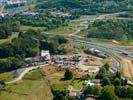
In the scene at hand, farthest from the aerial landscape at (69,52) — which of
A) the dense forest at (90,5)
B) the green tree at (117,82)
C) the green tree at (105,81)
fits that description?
the green tree at (117,82)

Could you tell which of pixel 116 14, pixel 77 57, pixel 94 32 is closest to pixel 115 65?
pixel 77 57

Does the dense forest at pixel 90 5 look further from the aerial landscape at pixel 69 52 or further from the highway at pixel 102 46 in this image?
the highway at pixel 102 46

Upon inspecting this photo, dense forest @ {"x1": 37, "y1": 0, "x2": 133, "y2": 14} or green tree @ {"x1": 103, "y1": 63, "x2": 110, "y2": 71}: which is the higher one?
dense forest @ {"x1": 37, "y1": 0, "x2": 133, "y2": 14}

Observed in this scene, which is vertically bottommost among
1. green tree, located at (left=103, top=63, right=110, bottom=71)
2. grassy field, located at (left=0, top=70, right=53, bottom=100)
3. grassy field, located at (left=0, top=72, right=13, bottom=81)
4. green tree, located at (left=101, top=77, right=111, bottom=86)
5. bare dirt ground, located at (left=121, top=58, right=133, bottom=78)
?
bare dirt ground, located at (left=121, top=58, right=133, bottom=78)

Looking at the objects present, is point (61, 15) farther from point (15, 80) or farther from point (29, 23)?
point (15, 80)

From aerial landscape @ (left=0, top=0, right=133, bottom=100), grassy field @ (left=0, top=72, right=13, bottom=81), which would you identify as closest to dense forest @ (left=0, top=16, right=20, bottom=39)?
aerial landscape @ (left=0, top=0, right=133, bottom=100)

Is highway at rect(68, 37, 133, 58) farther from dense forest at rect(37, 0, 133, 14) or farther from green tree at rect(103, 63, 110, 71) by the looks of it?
dense forest at rect(37, 0, 133, 14)

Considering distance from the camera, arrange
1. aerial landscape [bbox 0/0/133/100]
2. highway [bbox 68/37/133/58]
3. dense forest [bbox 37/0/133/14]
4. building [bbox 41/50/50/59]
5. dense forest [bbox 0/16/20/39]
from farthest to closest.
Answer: dense forest [bbox 37/0/133/14], dense forest [bbox 0/16/20/39], highway [bbox 68/37/133/58], building [bbox 41/50/50/59], aerial landscape [bbox 0/0/133/100]

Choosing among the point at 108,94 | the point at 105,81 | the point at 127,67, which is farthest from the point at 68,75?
the point at 108,94
